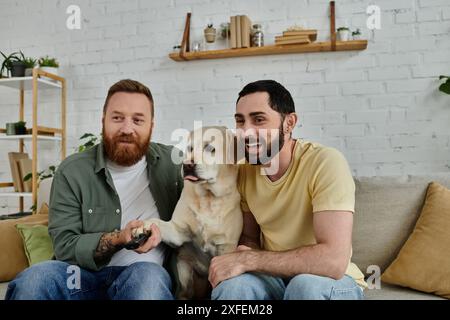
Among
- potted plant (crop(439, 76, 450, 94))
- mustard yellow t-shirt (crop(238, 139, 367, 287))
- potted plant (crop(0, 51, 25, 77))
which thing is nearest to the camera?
mustard yellow t-shirt (crop(238, 139, 367, 287))

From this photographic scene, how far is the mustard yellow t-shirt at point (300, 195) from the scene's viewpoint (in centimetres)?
129

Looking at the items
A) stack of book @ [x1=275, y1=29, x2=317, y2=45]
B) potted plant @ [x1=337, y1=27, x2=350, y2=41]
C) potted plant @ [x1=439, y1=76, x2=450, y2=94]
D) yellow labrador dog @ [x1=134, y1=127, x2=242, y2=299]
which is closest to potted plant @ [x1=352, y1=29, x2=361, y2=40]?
potted plant @ [x1=337, y1=27, x2=350, y2=41]

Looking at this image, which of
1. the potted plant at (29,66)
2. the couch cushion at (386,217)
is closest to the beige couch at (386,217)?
the couch cushion at (386,217)

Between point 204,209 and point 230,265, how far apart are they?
23 centimetres

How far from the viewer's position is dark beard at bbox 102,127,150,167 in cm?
155

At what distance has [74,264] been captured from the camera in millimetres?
1462

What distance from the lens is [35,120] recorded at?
3.08m

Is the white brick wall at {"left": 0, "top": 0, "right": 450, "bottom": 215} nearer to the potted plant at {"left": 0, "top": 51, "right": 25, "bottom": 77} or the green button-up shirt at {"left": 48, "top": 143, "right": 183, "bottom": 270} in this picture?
the potted plant at {"left": 0, "top": 51, "right": 25, "bottom": 77}

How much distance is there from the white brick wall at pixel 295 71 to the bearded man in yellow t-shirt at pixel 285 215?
1510mm

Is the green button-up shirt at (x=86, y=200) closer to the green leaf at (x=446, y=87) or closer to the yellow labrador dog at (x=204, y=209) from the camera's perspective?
the yellow labrador dog at (x=204, y=209)

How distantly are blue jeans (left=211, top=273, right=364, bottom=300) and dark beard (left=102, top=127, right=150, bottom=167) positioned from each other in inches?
22.6
